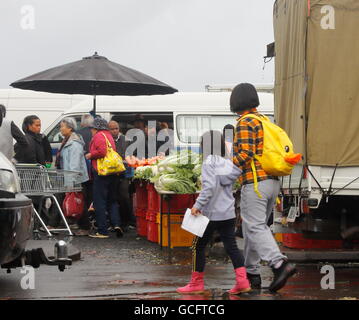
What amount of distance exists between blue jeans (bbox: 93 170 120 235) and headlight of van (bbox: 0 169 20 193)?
669 cm

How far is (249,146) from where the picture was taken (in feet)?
29.5

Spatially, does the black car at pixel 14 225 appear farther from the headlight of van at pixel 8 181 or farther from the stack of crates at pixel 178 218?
the stack of crates at pixel 178 218

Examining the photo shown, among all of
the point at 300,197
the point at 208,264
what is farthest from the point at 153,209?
the point at 300,197

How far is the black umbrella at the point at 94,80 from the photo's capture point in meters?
16.8

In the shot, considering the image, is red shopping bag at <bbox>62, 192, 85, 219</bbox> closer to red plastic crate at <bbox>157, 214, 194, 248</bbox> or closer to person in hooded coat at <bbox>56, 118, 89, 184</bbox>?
person in hooded coat at <bbox>56, 118, 89, 184</bbox>

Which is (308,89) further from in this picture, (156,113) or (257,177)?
(156,113)

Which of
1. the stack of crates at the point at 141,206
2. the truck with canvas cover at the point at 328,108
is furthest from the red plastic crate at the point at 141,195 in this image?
the truck with canvas cover at the point at 328,108

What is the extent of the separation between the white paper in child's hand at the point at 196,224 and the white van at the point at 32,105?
12693 mm

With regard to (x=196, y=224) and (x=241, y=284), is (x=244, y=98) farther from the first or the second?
(x=241, y=284)

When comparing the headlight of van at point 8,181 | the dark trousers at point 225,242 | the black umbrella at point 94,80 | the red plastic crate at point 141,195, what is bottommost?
the red plastic crate at point 141,195

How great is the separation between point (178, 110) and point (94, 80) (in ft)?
12.4

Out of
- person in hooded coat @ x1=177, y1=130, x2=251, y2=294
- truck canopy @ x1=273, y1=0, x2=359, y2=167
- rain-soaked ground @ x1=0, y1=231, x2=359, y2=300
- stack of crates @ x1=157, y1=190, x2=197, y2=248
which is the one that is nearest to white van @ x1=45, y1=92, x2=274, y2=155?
rain-soaked ground @ x1=0, y1=231, x2=359, y2=300

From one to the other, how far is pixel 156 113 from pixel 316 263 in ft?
26.4

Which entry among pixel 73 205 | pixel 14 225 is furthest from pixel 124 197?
pixel 14 225
